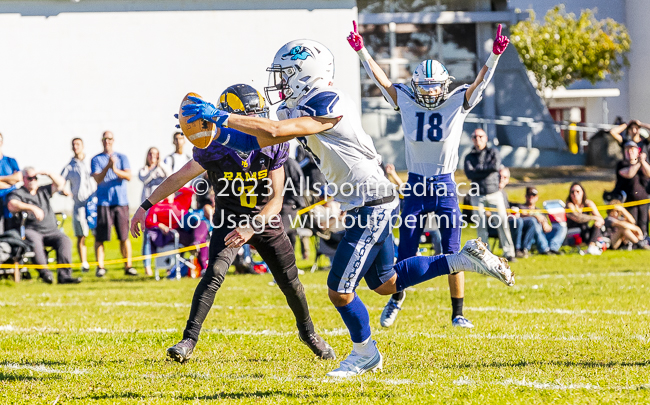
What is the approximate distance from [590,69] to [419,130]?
94.3ft

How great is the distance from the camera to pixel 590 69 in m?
33.6

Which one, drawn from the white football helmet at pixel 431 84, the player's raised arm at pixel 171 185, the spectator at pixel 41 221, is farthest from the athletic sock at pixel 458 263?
the spectator at pixel 41 221

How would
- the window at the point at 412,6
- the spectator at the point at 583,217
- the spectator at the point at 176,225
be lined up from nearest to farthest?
the spectator at the point at 176,225, the spectator at the point at 583,217, the window at the point at 412,6

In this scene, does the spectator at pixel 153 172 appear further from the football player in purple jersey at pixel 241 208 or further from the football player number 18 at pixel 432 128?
the football player in purple jersey at pixel 241 208

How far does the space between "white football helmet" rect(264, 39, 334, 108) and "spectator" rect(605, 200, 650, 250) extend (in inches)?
406

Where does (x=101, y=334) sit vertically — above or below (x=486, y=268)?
below

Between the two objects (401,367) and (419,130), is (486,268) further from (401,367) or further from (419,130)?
(419,130)

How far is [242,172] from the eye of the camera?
5.55m

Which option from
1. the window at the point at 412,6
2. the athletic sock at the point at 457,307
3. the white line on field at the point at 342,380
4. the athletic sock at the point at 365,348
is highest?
the window at the point at 412,6

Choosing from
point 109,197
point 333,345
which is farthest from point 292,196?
point 333,345

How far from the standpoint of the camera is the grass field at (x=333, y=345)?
4.34 metres

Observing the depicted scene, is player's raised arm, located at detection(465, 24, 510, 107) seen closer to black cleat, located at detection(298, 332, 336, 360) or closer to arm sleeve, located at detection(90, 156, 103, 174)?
black cleat, located at detection(298, 332, 336, 360)

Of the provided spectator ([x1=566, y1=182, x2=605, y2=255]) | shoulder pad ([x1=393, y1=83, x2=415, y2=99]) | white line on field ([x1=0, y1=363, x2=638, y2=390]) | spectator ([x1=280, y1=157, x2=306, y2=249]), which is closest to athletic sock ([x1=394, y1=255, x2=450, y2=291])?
white line on field ([x1=0, y1=363, x2=638, y2=390])

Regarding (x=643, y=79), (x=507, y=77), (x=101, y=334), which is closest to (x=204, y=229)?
(x=101, y=334)
